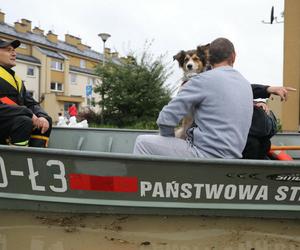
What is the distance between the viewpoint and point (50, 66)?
52969 millimetres

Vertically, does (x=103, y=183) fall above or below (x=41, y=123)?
below

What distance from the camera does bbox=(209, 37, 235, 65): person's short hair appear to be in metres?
3.17

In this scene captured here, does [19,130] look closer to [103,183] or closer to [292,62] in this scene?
[103,183]

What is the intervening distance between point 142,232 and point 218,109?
117cm

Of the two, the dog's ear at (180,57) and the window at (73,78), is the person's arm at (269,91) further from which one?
the window at (73,78)

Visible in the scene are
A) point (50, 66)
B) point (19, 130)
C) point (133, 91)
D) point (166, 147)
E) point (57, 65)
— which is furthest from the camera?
point (57, 65)

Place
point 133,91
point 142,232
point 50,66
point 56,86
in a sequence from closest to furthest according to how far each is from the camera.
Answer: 1. point 142,232
2. point 133,91
3. point 50,66
4. point 56,86

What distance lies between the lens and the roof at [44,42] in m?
49.0

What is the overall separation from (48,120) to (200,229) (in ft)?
7.05

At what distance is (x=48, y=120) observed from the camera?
4336 millimetres

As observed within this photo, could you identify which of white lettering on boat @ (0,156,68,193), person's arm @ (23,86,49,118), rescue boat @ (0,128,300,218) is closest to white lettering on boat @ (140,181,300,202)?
rescue boat @ (0,128,300,218)

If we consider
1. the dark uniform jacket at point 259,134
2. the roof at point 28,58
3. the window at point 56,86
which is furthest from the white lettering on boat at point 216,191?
the window at point 56,86

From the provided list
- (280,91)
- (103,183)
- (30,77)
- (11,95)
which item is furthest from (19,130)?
(30,77)

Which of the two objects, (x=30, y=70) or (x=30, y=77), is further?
(x=30, y=70)
